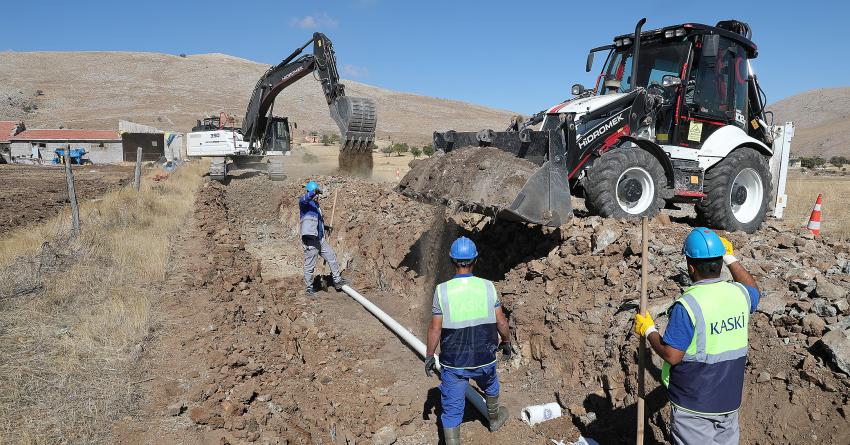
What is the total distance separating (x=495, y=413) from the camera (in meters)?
4.71

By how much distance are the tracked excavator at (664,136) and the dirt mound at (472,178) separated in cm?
18

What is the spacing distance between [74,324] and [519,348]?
192 inches

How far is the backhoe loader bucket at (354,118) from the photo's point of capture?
16344 mm

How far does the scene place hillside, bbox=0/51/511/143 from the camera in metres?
69.1

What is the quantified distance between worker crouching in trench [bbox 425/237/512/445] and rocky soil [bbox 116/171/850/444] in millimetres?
630

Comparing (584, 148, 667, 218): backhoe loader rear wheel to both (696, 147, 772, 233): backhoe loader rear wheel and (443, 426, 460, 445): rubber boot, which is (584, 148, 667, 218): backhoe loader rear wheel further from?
(443, 426, 460, 445): rubber boot

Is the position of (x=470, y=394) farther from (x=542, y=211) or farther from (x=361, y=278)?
(x=361, y=278)

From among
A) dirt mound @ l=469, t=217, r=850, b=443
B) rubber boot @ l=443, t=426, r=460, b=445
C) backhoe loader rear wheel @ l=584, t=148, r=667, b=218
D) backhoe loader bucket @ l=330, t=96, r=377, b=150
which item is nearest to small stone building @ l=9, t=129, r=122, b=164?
backhoe loader bucket @ l=330, t=96, r=377, b=150

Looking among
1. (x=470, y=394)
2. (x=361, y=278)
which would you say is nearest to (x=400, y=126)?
(x=361, y=278)

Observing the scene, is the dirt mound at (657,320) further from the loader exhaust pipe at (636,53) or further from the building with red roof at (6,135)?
the building with red roof at (6,135)

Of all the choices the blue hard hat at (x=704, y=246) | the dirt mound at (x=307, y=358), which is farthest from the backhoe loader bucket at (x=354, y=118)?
the blue hard hat at (x=704, y=246)

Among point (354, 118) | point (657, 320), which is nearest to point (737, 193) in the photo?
point (657, 320)

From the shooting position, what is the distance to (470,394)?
5.12m

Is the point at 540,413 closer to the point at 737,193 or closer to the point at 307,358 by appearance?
the point at 307,358
